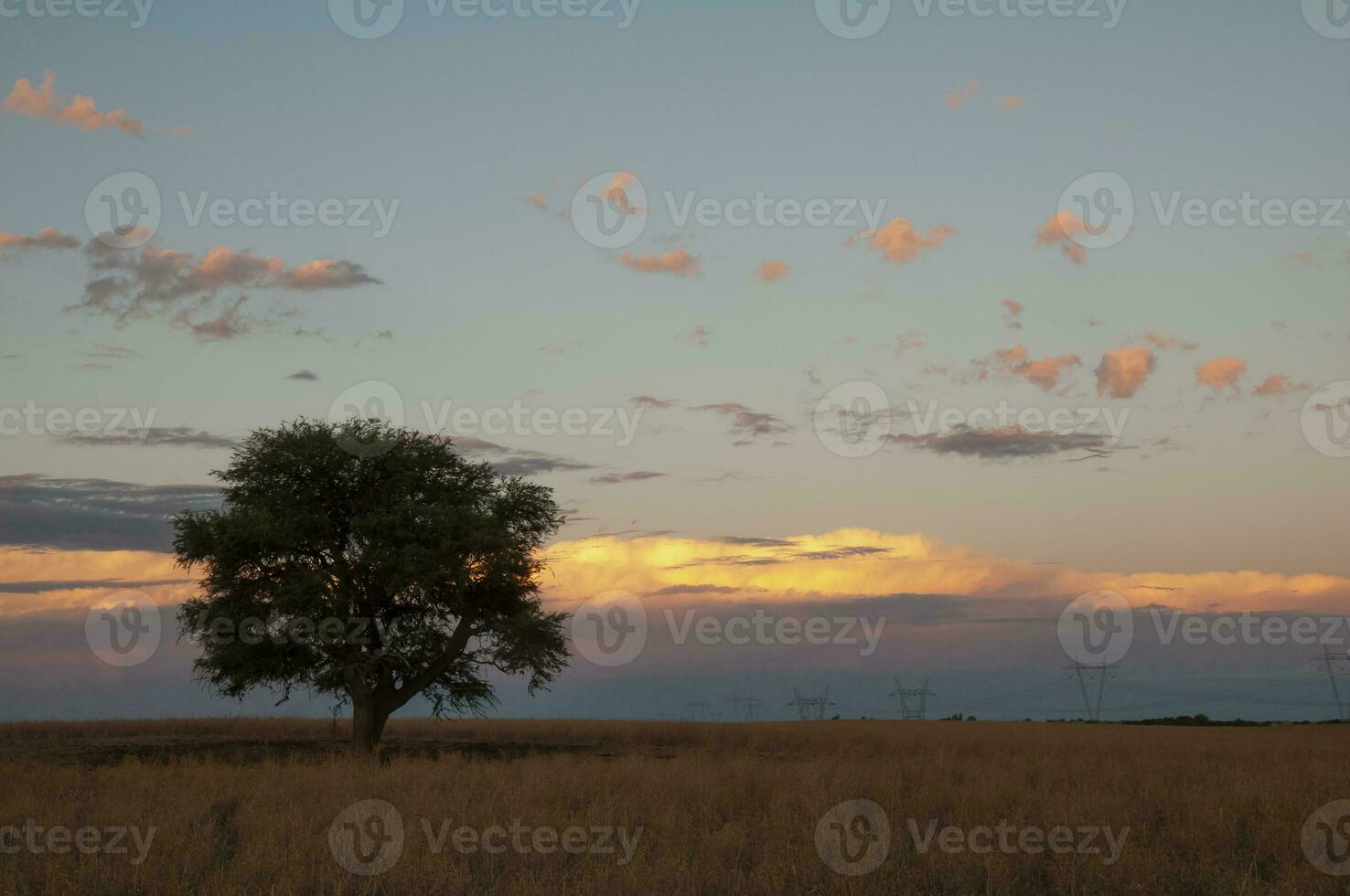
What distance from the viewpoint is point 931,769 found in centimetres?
2748

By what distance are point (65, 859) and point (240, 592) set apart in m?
22.9

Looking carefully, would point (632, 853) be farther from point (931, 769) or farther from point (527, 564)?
point (527, 564)

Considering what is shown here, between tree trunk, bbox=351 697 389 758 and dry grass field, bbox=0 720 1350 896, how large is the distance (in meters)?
5.84

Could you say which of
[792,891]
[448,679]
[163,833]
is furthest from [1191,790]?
[448,679]
